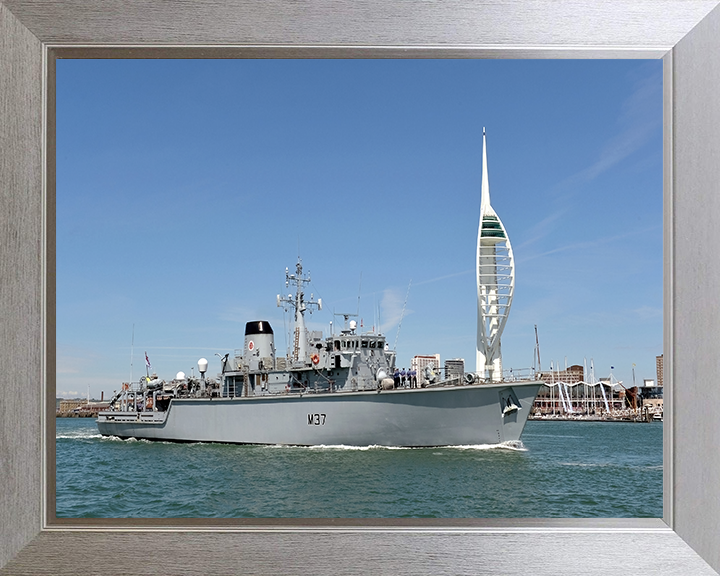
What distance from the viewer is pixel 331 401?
14297 millimetres

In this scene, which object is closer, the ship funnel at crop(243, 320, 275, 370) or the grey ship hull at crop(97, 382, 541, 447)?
the grey ship hull at crop(97, 382, 541, 447)

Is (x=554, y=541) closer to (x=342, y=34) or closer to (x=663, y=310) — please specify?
(x=663, y=310)

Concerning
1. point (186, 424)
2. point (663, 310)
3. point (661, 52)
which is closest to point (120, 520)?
point (663, 310)

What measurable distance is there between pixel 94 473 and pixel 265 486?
440 centimetres

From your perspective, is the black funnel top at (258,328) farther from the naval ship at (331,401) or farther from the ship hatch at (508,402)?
the ship hatch at (508,402)

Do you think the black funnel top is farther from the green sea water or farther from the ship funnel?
the green sea water

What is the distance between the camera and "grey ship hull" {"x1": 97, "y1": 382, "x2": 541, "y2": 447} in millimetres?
13703

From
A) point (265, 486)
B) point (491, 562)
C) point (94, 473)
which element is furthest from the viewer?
point (94, 473)

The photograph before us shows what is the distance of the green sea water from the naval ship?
35 cm

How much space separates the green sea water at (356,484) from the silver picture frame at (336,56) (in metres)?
3.64

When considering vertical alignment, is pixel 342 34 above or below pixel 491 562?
above

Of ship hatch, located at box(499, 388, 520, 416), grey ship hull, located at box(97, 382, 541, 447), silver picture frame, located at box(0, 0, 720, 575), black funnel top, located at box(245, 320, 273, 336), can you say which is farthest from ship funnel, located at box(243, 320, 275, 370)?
silver picture frame, located at box(0, 0, 720, 575)

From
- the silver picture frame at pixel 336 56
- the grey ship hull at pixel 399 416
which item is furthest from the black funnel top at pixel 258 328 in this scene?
the silver picture frame at pixel 336 56

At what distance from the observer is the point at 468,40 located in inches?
104
